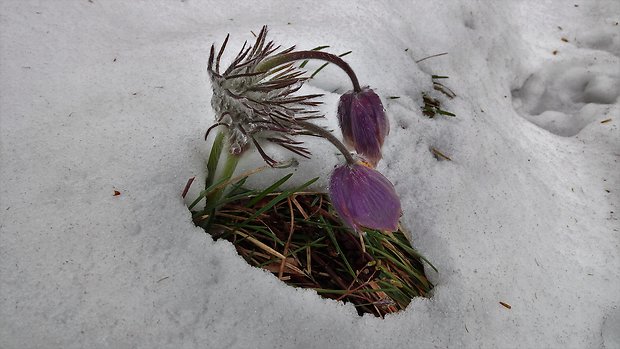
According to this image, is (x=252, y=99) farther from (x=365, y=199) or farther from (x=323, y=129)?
(x=365, y=199)

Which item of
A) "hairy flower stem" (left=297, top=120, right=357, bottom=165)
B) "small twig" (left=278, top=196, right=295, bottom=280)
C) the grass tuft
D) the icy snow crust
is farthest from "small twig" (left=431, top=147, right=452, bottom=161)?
"hairy flower stem" (left=297, top=120, right=357, bottom=165)

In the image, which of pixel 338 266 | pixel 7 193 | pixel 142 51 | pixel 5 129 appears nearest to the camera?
pixel 7 193

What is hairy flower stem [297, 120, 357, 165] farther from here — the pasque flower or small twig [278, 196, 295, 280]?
small twig [278, 196, 295, 280]

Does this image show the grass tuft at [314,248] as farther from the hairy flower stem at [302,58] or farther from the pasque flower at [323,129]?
the hairy flower stem at [302,58]

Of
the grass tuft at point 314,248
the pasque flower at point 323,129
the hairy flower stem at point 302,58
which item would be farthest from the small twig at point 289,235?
the hairy flower stem at point 302,58

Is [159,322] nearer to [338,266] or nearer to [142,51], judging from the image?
[338,266]

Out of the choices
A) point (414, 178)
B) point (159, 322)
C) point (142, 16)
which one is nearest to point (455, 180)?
point (414, 178)
